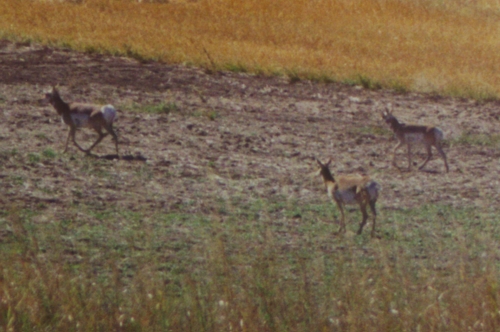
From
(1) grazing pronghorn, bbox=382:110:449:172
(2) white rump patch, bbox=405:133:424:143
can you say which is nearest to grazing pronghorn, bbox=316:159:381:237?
(1) grazing pronghorn, bbox=382:110:449:172

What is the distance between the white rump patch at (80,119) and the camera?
14.1m

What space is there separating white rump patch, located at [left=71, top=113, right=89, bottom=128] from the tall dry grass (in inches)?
367

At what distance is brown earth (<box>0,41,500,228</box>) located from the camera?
1198cm

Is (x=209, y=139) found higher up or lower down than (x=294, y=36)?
higher up

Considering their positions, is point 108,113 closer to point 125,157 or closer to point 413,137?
point 125,157

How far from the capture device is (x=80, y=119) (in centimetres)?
1409

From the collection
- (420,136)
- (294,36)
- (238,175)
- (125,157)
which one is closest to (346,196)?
(238,175)

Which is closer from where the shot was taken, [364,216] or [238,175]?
[364,216]

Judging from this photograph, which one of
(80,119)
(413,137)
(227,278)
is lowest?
(413,137)

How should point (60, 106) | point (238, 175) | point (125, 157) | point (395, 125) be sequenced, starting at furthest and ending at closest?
point (395, 125) < point (60, 106) < point (125, 157) < point (238, 175)

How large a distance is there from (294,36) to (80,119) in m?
15.4

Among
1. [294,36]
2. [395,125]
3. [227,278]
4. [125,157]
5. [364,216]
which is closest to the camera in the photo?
[227,278]

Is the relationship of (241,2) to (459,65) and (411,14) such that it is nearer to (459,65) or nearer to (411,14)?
(411,14)

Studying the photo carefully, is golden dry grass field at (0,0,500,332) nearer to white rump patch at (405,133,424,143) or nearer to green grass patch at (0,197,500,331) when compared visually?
green grass patch at (0,197,500,331)
